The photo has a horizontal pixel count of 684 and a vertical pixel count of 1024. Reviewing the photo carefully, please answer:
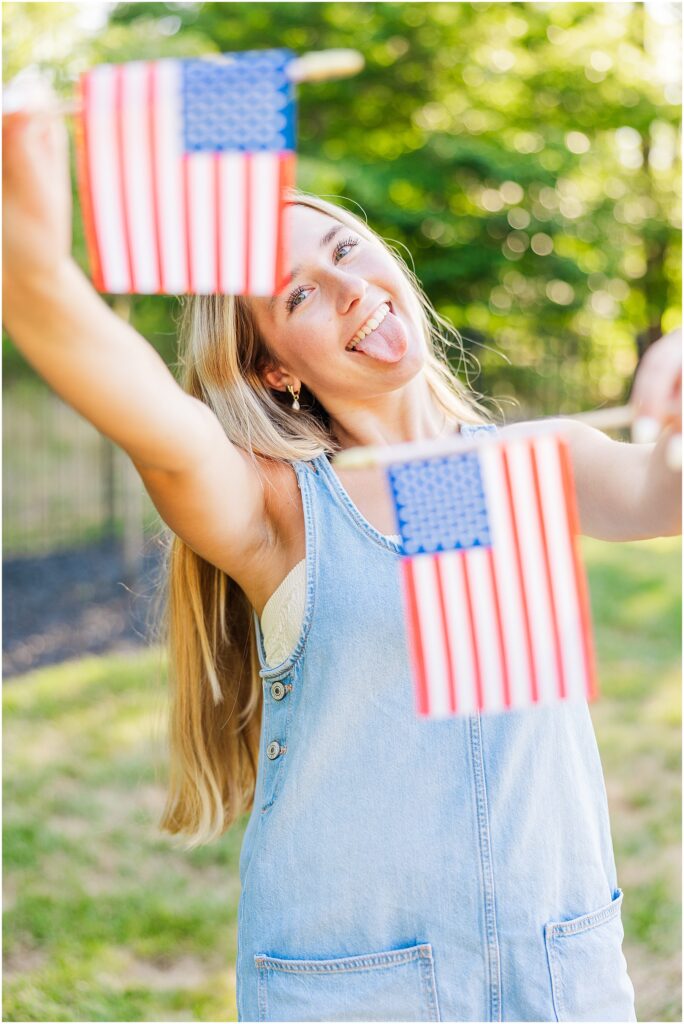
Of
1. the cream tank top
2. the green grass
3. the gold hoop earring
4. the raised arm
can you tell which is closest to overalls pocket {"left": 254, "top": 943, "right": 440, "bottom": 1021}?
the cream tank top

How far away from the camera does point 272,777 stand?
1.89 metres

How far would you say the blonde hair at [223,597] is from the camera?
1.99m

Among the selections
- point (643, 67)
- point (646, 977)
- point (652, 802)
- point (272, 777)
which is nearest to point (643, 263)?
point (643, 67)

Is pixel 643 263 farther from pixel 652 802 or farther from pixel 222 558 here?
pixel 222 558

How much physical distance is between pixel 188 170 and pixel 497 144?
10.9 meters

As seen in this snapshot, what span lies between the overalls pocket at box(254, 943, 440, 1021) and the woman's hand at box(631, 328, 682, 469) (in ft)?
3.22

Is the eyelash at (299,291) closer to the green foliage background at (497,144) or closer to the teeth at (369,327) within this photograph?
the teeth at (369,327)

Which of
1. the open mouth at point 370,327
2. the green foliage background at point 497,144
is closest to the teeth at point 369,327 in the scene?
the open mouth at point 370,327

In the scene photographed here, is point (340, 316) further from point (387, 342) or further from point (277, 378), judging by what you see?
point (277, 378)

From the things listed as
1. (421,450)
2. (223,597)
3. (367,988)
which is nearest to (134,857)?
(223,597)

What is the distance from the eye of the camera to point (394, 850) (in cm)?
177

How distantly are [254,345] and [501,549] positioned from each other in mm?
804

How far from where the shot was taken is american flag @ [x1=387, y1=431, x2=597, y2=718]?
1.42 meters

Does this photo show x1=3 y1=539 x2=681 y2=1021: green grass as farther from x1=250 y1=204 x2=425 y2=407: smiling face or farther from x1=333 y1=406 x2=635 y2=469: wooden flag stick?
x1=333 y1=406 x2=635 y2=469: wooden flag stick
